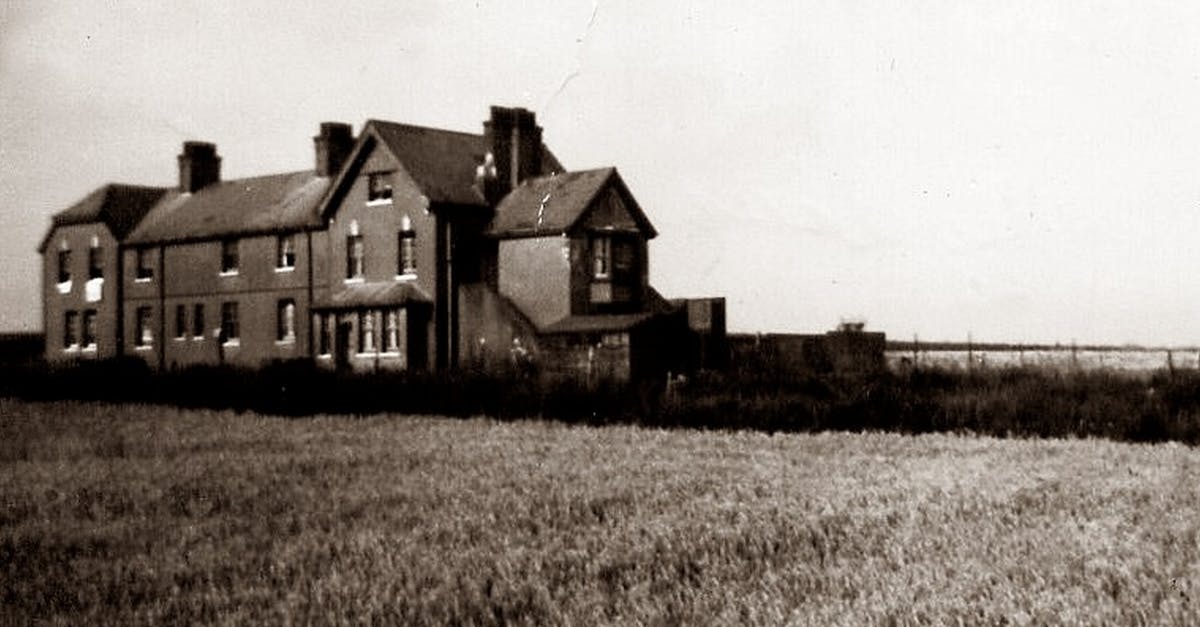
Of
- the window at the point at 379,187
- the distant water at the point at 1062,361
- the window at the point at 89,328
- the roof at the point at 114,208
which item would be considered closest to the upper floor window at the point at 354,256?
the window at the point at 379,187

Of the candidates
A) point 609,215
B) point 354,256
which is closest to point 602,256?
point 609,215

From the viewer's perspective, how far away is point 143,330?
6203 centimetres

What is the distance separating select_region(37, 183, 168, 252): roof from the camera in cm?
6394

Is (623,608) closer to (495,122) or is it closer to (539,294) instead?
(539,294)

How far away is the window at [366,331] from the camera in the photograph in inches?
2010

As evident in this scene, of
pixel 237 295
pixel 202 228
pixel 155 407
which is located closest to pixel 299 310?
pixel 237 295

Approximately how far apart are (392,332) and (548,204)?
755 centimetres

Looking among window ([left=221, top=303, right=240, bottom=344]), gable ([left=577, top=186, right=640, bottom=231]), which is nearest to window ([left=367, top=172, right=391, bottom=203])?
gable ([left=577, top=186, right=640, bottom=231])

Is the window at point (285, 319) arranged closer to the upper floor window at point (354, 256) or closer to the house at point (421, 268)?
the house at point (421, 268)

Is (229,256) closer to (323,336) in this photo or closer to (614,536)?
(323,336)

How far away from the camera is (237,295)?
189 ft

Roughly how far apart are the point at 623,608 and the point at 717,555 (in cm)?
209

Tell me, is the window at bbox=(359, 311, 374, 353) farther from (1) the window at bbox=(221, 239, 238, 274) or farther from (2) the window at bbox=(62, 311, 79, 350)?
(2) the window at bbox=(62, 311, 79, 350)

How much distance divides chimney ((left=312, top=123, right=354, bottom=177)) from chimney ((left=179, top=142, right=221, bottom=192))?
9641 mm
